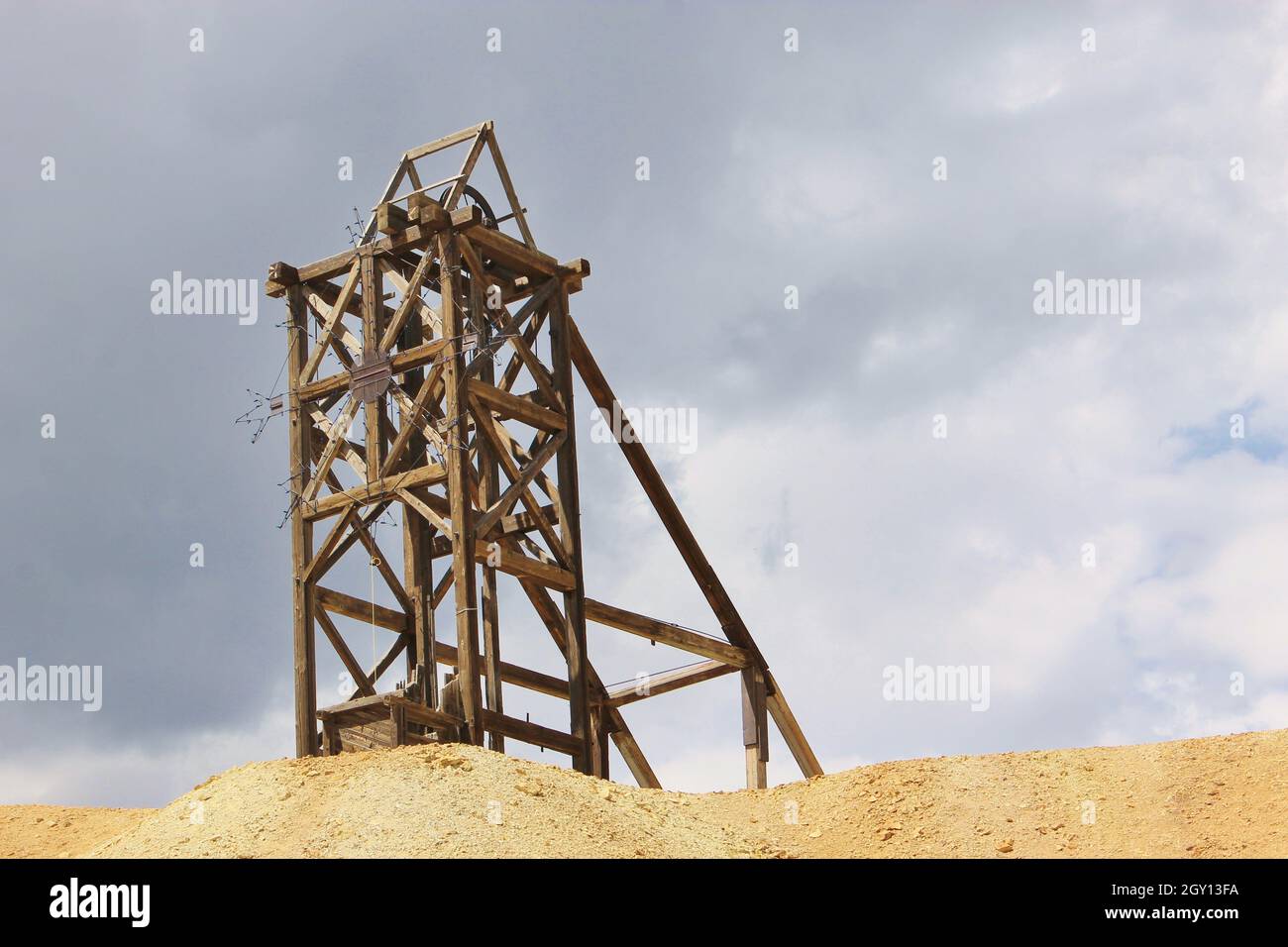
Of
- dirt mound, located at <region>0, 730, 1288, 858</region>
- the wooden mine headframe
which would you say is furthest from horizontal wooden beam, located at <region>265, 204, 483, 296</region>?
dirt mound, located at <region>0, 730, 1288, 858</region>

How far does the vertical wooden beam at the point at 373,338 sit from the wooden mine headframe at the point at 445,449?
0.03 metres

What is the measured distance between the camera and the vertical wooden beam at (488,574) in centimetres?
2408

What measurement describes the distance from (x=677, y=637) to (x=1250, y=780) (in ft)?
33.2

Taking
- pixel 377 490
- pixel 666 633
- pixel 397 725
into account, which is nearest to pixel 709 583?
pixel 666 633

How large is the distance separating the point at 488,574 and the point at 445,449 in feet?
7.39

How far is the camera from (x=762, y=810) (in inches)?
882

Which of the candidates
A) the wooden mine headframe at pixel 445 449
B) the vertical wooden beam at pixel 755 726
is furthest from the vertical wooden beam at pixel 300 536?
the vertical wooden beam at pixel 755 726

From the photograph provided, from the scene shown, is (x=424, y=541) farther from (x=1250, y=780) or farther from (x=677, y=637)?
(x=1250, y=780)

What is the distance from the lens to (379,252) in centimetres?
2503

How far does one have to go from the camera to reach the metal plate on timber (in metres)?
24.6

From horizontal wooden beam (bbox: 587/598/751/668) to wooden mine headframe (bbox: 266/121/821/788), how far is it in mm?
68

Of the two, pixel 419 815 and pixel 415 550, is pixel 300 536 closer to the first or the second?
pixel 415 550
